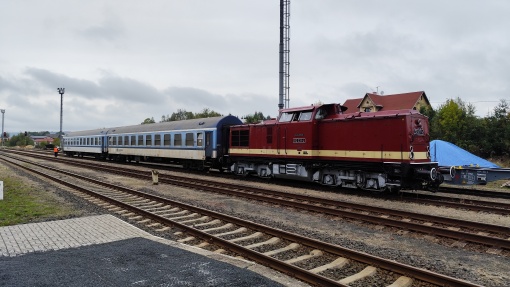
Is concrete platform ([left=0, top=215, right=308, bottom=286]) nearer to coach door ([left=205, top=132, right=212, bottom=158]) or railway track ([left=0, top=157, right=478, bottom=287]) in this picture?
railway track ([left=0, top=157, right=478, bottom=287])

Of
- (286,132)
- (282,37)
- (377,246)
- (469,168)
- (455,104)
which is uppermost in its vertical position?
(282,37)

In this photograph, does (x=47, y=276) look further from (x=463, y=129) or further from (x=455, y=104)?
(x=455, y=104)

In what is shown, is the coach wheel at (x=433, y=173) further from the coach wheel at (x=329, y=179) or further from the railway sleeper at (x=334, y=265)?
the railway sleeper at (x=334, y=265)

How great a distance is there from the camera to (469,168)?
15922mm

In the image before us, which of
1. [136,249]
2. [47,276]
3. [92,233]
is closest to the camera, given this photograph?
[47,276]

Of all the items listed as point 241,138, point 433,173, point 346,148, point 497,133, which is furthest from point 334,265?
point 497,133

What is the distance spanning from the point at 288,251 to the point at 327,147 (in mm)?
9133

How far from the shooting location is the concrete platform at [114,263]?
5176 millimetres

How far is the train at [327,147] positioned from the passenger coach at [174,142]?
7cm

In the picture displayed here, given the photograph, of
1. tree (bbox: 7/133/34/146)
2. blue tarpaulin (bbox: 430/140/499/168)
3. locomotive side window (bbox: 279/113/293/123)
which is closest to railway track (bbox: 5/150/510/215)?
locomotive side window (bbox: 279/113/293/123)

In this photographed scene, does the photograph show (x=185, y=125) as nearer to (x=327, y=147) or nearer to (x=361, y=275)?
(x=327, y=147)

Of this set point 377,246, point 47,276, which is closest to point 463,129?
point 377,246

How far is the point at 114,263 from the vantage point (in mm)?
5965

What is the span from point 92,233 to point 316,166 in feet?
33.4
